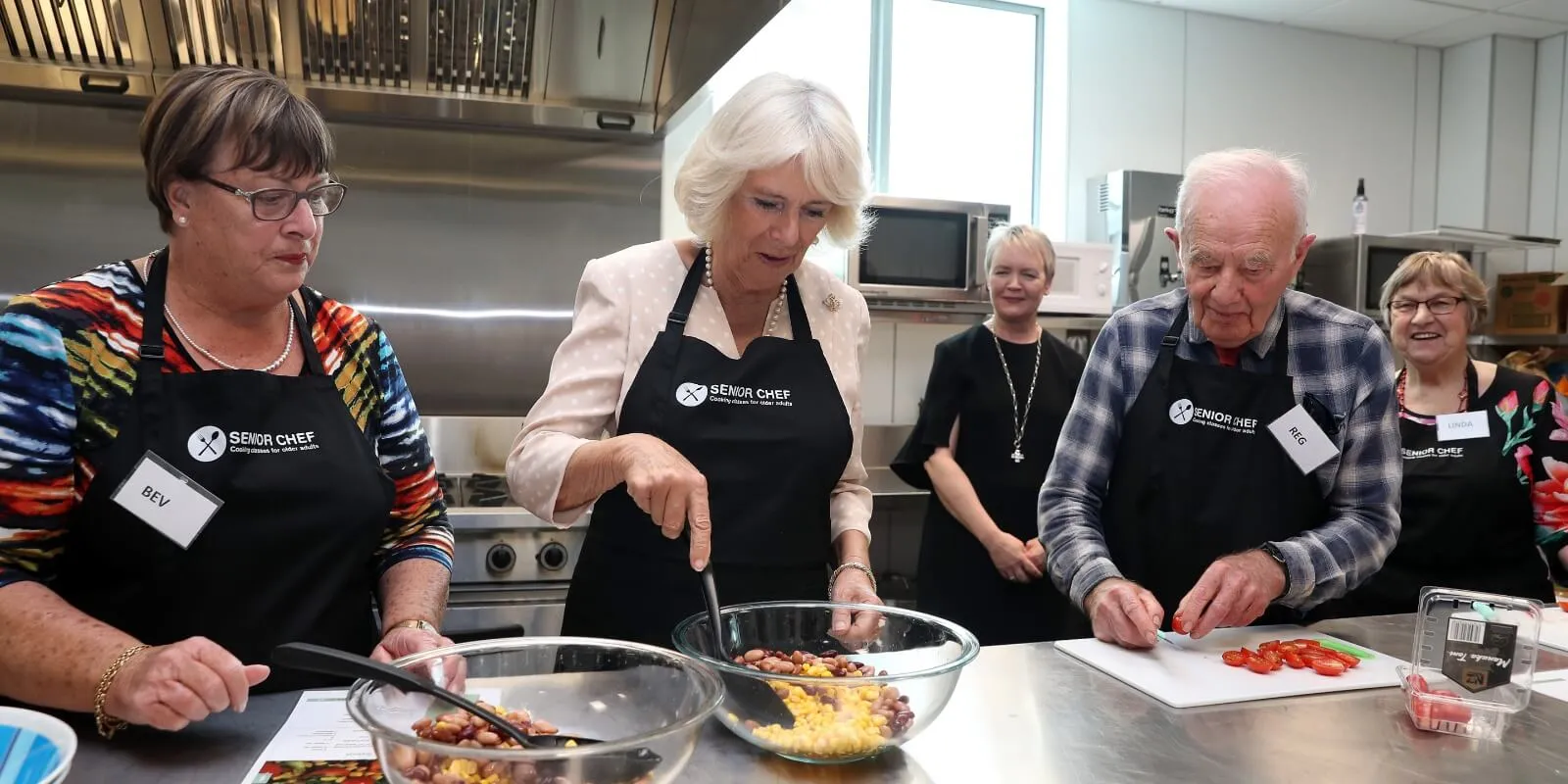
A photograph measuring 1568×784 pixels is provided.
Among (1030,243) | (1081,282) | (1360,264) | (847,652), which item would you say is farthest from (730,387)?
(1360,264)

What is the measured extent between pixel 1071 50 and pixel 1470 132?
2.23 metres

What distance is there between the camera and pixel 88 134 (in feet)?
10.0

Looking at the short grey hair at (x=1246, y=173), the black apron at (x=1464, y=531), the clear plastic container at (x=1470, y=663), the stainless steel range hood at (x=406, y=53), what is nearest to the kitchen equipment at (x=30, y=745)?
the clear plastic container at (x=1470, y=663)

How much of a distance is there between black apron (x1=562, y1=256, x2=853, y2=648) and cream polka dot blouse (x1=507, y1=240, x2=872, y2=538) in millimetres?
25

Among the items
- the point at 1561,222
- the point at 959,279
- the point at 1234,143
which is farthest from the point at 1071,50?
the point at 1561,222

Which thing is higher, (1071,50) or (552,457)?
(1071,50)

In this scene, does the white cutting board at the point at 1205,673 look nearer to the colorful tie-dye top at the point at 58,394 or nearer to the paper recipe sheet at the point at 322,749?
the paper recipe sheet at the point at 322,749

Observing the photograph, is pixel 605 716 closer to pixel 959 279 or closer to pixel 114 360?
pixel 114 360

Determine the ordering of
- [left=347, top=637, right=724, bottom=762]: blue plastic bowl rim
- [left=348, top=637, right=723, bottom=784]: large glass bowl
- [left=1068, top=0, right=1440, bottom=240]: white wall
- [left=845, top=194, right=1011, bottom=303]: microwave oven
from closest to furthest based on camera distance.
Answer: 1. [left=347, top=637, right=724, bottom=762]: blue plastic bowl rim
2. [left=348, top=637, right=723, bottom=784]: large glass bowl
3. [left=845, top=194, right=1011, bottom=303]: microwave oven
4. [left=1068, top=0, right=1440, bottom=240]: white wall

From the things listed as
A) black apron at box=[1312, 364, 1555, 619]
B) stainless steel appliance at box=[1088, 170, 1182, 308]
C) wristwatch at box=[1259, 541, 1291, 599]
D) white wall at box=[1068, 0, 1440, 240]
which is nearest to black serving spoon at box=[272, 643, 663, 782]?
wristwatch at box=[1259, 541, 1291, 599]

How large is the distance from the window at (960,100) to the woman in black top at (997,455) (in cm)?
145

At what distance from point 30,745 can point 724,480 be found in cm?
91

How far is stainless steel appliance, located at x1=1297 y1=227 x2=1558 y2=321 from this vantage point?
14.1ft

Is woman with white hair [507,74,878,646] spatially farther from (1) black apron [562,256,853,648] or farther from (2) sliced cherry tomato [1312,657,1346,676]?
(2) sliced cherry tomato [1312,657,1346,676]
